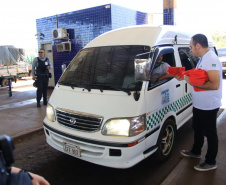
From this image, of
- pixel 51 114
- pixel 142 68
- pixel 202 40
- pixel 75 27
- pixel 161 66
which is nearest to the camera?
pixel 142 68

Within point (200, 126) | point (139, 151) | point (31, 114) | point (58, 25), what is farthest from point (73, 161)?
point (58, 25)

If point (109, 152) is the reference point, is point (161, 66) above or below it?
above

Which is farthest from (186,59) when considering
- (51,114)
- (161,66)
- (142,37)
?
(51,114)

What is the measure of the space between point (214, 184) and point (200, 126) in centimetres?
Answer: 87

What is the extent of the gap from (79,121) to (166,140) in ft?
4.97

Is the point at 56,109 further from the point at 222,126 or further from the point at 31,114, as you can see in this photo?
the point at 222,126

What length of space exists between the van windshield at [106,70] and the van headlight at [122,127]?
474mm

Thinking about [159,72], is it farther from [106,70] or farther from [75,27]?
[75,27]

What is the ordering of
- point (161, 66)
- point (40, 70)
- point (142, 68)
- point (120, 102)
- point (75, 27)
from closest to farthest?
point (142, 68)
point (120, 102)
point (161, 66)
point (40, 70)
point (75, 27)

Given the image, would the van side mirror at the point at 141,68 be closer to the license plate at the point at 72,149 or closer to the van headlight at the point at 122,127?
the van headlight at the point at 122,127

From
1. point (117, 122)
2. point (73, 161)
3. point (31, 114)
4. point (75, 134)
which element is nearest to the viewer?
point (117, 122)

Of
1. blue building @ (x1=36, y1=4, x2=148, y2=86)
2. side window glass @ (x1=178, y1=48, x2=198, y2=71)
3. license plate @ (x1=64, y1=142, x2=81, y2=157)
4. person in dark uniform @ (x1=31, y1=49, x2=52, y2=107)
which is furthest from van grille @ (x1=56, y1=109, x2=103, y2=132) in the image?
blue building @ (x1=36, y1=4, x2=148, y2=86)

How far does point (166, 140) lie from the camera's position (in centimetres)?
347

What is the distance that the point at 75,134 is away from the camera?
9.43 feet
